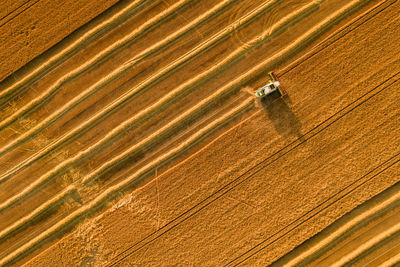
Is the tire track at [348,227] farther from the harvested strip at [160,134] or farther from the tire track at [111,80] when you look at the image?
the tire track at [111,80]

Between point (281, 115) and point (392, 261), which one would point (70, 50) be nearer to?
point (281, 115)

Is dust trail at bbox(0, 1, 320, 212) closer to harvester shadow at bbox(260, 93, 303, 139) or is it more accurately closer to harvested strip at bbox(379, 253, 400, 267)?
harvester shadow at bbox(260, 93, 303, 139)

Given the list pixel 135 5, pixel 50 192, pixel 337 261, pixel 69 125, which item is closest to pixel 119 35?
pixel 135 5

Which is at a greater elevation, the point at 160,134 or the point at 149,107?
the point at 149,107

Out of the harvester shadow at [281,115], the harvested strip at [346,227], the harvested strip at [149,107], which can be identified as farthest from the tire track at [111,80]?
the harvested strip at [346,227]

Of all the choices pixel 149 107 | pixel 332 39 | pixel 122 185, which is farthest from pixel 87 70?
pixel 332 39

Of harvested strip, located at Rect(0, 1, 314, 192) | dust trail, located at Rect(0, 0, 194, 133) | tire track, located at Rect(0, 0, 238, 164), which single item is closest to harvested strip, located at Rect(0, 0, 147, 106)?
dust trail, located at Rect(0, 0, 194, 133)

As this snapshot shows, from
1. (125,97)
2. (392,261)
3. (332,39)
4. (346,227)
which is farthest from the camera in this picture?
(125,97)
